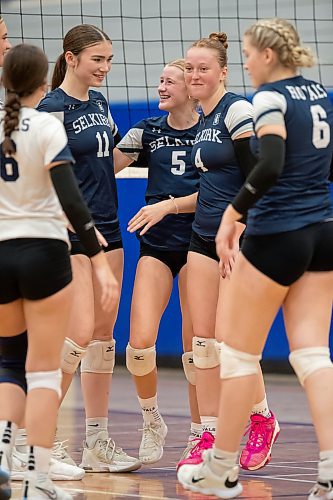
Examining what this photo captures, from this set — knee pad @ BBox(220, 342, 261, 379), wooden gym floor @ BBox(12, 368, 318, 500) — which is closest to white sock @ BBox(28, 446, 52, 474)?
wooden gym floor @ BBox(12, 368, 318, 500)

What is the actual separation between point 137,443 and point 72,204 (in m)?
2.65

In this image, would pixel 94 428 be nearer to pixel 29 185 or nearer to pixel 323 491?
pixel 323 491

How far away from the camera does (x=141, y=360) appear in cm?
564

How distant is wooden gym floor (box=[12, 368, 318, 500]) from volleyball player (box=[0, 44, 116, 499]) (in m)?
0.67

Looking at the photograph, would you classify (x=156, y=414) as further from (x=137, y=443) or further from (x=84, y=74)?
(x=84, y=74)

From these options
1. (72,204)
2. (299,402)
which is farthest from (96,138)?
(299,402)

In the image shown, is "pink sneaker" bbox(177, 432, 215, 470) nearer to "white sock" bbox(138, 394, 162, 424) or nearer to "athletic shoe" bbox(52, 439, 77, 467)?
"white sock" bbox(138, 394, 162, 424)

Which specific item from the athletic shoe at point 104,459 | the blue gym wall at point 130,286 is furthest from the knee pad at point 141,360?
the blue gym wall at point 130,286

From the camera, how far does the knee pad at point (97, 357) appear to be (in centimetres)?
569

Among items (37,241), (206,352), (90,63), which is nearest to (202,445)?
(206,352)

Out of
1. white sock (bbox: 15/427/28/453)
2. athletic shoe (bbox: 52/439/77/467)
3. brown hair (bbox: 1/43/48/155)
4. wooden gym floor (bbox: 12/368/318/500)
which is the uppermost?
brown hair (bbox: 1/43/48/155)

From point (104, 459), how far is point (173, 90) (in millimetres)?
1913

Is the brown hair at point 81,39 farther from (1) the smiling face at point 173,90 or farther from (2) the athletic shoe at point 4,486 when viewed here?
(2) the athletic shoe at point 4,486

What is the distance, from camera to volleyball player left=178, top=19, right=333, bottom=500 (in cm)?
418
